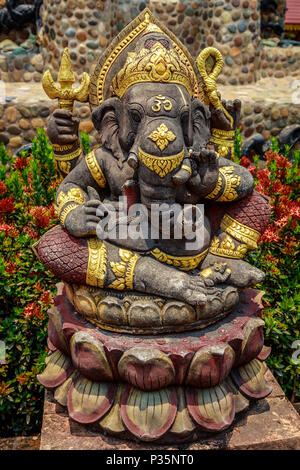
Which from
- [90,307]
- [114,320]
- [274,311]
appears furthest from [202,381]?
[274,311]

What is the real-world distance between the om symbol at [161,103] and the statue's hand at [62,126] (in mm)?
513

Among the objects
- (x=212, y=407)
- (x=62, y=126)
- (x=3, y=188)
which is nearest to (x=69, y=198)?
(x=62, y=126)

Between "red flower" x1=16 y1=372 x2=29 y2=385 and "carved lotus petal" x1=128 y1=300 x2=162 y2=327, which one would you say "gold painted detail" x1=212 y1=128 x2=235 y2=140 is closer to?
"carved lotus petal" x1=128 y1=300 x2=162 y2=327

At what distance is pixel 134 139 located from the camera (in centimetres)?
204

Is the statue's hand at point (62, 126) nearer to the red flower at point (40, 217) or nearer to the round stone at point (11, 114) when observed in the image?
the red flower at point (40, 217)

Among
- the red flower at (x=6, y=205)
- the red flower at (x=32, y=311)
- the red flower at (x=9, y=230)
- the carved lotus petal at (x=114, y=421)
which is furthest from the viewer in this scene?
the red flower at (x=6, y=205)

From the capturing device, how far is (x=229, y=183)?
216 cm

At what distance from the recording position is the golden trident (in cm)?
219

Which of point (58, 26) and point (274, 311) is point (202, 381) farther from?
point (58, 26)

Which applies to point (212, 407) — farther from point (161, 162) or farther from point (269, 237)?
point (269, 237)

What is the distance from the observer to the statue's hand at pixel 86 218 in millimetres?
2021

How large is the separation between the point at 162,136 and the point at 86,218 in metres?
0.48

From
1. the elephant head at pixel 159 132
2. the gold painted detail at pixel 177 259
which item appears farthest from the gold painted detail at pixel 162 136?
the gold painted detail at pixel 177 259

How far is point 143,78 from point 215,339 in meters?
1.12
